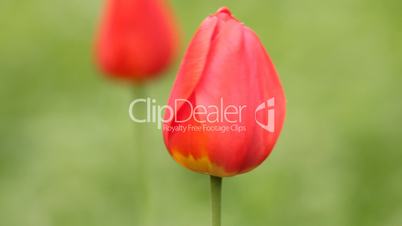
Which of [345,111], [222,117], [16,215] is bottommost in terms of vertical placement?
[16,215]

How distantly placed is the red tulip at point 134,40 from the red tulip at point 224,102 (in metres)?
0.81

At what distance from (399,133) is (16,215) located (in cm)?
108

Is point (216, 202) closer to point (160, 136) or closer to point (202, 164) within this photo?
point (202, 164)

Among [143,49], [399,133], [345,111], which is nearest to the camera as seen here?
[143,49]

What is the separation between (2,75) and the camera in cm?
347

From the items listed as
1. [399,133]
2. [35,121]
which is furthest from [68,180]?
[399,133]

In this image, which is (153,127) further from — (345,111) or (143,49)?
(143,49)

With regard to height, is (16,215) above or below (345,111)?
below

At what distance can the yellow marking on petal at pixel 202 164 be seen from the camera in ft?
Result: 3.98

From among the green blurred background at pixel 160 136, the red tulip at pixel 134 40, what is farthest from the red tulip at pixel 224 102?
the green blurred background at pixel 160 136

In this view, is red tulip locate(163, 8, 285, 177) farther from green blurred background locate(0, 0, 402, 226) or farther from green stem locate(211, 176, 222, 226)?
green blurred background locate(0, 0, 402, 226)

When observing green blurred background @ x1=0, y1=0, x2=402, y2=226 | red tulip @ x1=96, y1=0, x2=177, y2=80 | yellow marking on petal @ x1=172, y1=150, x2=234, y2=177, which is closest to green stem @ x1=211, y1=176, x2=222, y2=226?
yellow marking on petal @ x1=172, y1=150, x2=234, y2=177

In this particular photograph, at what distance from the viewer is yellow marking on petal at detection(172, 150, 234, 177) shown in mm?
1212

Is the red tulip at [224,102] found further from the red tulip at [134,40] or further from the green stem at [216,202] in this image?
the red tulip at [134,40]
